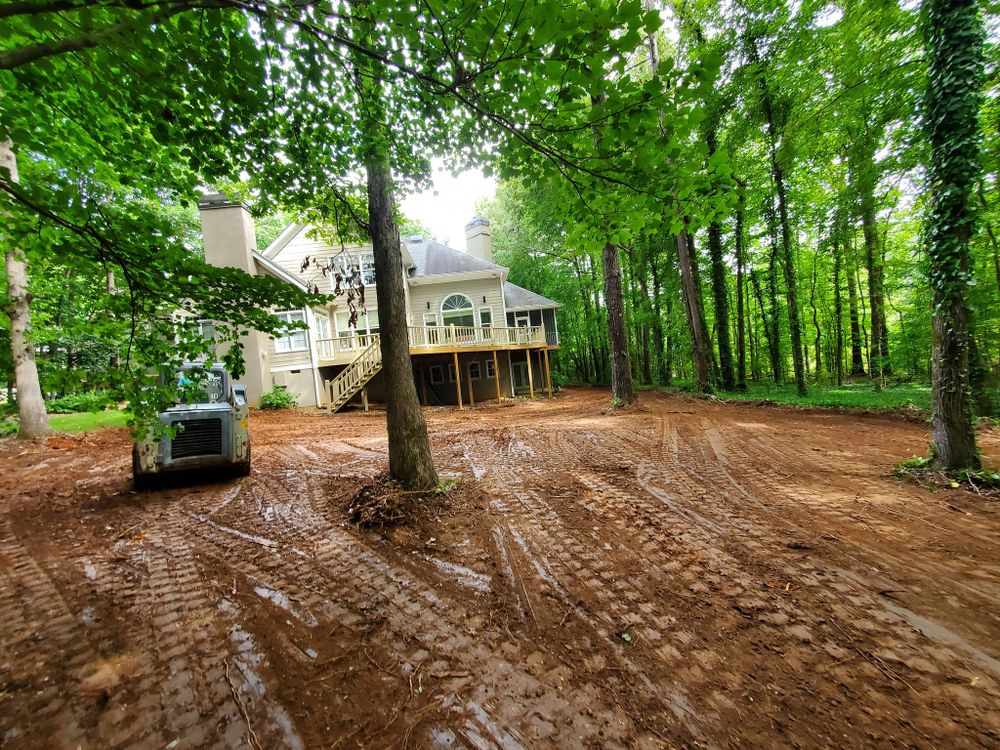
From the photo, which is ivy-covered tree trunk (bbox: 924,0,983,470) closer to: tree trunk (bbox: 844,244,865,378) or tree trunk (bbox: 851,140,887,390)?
tree trunk (bbox: 851,140,887,390)

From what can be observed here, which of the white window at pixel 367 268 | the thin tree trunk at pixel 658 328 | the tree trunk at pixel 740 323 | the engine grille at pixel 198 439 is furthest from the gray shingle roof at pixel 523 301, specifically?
the engine grille at pixel 198 439

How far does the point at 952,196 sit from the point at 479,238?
1946 cm

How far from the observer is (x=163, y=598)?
9.24 feet

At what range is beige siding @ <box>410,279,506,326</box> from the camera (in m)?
19.4

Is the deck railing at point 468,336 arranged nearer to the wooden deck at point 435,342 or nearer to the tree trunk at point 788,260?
the wooden deck at point 435,342

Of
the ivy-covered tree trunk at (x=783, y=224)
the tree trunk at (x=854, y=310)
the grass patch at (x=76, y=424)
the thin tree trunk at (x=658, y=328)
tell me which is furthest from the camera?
the thin tree trunk at (x=658, y=328)

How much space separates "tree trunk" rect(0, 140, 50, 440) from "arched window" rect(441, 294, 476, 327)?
13.7 m

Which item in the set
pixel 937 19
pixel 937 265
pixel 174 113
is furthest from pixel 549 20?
pixel 937 19

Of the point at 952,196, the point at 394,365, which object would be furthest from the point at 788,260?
the point at 394,365

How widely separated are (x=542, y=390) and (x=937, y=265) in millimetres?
17325

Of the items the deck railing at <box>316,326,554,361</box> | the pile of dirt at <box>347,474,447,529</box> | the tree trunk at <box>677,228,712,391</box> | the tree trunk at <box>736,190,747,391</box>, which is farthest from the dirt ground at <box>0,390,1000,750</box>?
the tree trunk at <box>736,190,747,391</box>

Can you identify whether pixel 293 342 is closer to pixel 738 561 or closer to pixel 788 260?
pixel 738 561

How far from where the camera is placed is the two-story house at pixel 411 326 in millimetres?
14289

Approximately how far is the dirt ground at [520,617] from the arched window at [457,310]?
15200 mm
